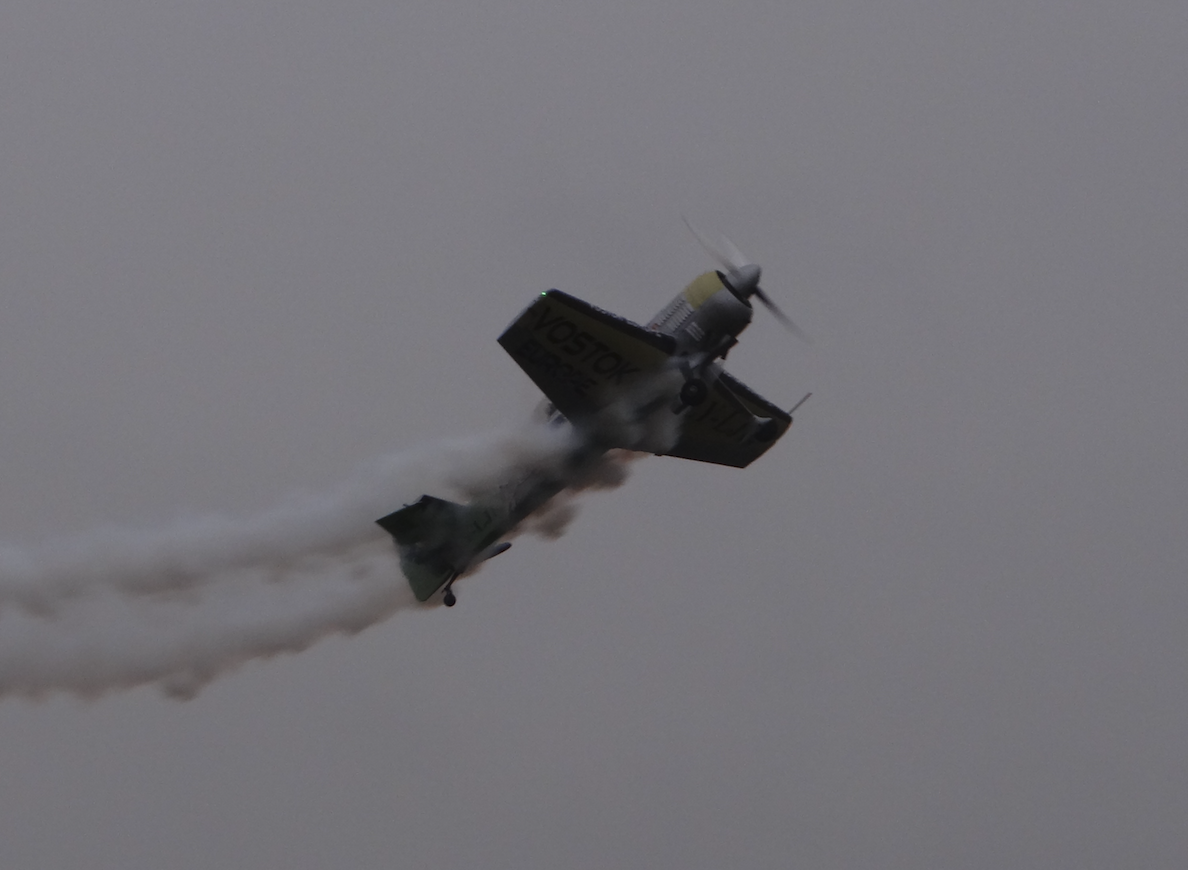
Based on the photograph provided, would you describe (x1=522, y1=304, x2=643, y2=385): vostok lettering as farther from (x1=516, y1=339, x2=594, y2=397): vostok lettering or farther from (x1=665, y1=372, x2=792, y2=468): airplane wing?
(x1=665, y1=372, x2=792, y2=468): airplane wing

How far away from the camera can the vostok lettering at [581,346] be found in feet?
148

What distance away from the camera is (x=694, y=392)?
4609 centimetres

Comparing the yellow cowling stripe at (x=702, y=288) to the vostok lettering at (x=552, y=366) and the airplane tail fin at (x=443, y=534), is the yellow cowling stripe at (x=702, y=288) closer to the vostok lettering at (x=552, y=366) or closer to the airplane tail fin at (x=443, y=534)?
the vostok lettering at (x=552, y=366)

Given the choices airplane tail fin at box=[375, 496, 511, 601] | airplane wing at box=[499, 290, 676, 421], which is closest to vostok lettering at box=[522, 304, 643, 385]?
airplane wing at box=[499, 290, 676, 421]

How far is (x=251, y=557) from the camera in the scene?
48.7m

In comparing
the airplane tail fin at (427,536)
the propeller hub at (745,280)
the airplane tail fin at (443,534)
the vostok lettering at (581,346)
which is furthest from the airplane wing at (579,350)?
the airplane tail fin at (427,536)

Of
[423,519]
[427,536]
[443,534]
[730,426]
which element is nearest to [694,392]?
[730,426]

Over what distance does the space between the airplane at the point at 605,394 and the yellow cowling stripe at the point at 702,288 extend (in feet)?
0.06

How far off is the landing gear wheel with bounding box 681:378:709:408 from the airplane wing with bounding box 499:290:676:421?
1.98 ft

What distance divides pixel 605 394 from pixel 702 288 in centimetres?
253

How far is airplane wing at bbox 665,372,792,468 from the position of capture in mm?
48338

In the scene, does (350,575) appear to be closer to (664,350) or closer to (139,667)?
(139,667)

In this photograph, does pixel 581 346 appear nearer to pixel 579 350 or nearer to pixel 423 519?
pixel 579 350

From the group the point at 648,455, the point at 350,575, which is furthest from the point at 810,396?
the point at 350,575
